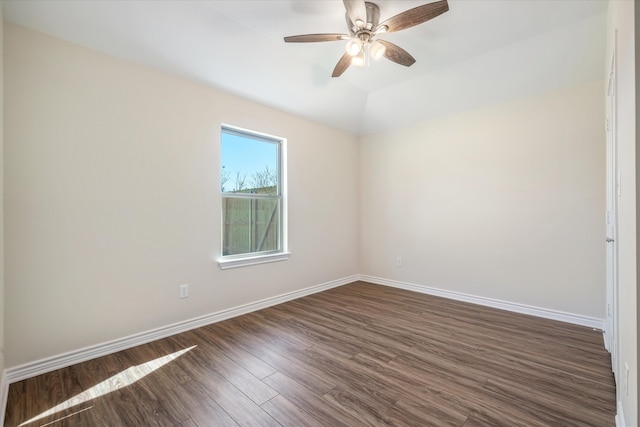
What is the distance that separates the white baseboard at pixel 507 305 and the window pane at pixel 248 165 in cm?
235

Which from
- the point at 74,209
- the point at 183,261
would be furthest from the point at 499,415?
the point at 74,209

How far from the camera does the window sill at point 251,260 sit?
120 inches

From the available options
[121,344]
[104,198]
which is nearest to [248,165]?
[104,198]

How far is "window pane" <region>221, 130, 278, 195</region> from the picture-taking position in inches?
126

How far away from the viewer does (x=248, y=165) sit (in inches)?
135

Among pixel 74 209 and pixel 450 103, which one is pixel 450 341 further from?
pixel 74 209

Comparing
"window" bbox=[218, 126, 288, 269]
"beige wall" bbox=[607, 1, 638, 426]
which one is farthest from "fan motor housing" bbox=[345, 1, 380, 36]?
"window" bbox=[218, 126, 288, 269]

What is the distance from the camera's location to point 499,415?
158 cm

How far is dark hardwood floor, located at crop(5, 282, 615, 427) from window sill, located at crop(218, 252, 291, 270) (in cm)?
61

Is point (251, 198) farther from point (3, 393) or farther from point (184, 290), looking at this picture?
point (3, 393)

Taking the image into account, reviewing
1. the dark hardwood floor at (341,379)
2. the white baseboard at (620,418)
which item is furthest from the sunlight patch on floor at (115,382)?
the white baseboard at (620,418)

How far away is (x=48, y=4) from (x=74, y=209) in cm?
141

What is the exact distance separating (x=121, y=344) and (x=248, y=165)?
7.01 ft

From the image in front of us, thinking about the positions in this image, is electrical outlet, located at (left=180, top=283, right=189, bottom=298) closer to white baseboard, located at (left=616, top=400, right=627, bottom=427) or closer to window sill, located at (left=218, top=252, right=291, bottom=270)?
window sill, located at (left=218, top=252, right=291, bottom=270)
